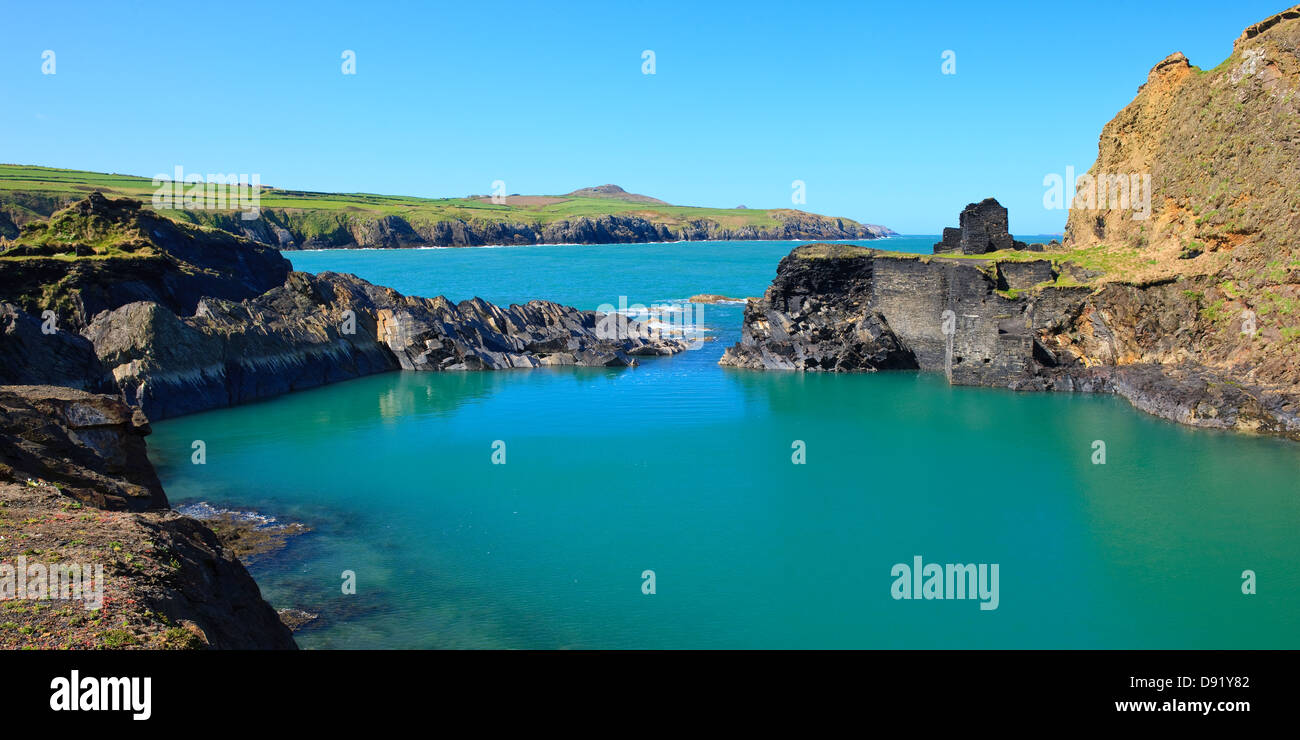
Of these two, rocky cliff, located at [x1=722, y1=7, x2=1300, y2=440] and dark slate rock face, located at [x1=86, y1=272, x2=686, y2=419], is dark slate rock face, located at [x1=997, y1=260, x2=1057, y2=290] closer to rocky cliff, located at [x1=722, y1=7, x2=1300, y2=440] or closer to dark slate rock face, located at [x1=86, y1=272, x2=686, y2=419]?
rocky cliff, located at [x1=722, y1=7, x2=1300, y2=440]

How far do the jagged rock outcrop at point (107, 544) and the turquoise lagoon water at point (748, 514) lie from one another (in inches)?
135

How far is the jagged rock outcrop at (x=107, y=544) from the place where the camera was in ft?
28.7

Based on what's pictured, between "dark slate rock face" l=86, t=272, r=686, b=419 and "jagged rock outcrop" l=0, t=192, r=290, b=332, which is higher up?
"jagged rock outcrop" l=0, t=192, r=290, b=332

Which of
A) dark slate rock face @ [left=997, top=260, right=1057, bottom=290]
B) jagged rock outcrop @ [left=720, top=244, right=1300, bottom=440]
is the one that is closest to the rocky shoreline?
jagged rock outcrop @ [left=720, top=244, right=1300, bottom=440]

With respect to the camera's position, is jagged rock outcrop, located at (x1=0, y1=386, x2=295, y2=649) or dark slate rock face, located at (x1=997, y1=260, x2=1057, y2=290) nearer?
jagged rock outcrop, located at (x1=0, y1=386, x2=295, y2=649)

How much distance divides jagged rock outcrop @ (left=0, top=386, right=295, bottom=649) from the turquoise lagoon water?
11.2ft

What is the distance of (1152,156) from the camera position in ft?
140

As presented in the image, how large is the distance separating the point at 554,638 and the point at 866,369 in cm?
3210

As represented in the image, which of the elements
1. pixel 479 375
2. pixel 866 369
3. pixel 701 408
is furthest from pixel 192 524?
pixel 866 369

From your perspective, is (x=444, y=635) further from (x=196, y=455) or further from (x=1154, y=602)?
(x=196, y=455)

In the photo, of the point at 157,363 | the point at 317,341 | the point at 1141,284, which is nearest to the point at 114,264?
the point at 317,341

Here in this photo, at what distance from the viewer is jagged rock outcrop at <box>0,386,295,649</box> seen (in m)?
8.74

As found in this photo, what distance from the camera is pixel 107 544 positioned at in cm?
1052

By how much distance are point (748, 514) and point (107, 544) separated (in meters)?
15.1
